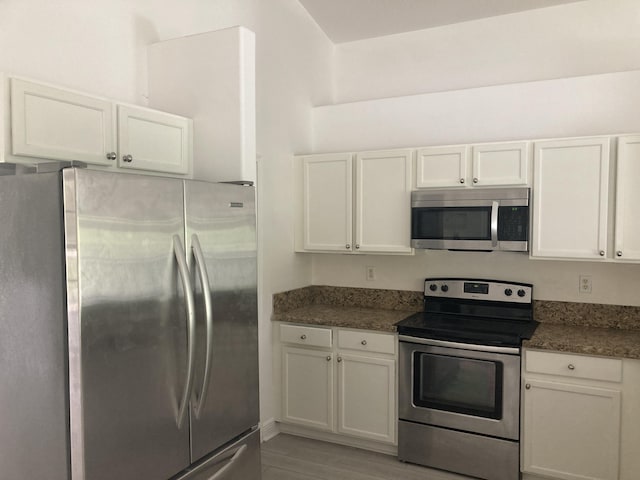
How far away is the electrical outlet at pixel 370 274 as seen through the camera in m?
4.26

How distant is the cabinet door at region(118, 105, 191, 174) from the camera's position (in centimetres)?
239

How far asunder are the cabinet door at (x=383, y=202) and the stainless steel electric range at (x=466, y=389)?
1.87ft

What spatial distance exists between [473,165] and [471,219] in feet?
A: 1.12

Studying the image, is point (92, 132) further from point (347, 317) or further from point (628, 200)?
point (628, 200)

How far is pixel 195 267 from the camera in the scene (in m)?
2.01

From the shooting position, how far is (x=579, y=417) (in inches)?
120

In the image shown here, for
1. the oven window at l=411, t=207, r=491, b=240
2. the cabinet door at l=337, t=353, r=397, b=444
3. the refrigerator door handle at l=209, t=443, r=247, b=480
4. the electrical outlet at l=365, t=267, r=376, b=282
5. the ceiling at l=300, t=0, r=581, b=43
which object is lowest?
the cabinet door at l=337, t=353, r=397, b=444

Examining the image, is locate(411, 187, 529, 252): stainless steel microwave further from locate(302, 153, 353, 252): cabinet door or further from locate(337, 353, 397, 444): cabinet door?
locate(337, 353, 397, 444): cabinet door

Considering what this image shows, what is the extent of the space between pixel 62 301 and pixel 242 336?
0.81m

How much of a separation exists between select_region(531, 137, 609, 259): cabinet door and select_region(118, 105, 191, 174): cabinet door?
2.06m

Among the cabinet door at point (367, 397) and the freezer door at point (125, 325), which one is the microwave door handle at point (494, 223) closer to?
the cabinet door at point (367, 397)

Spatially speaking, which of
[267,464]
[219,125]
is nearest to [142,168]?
[219,125]

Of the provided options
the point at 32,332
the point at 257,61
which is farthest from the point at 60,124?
the point at 257,61

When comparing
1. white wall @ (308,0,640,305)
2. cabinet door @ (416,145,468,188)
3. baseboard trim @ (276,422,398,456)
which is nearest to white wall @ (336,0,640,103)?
white wall @ (308,0,640,305)
